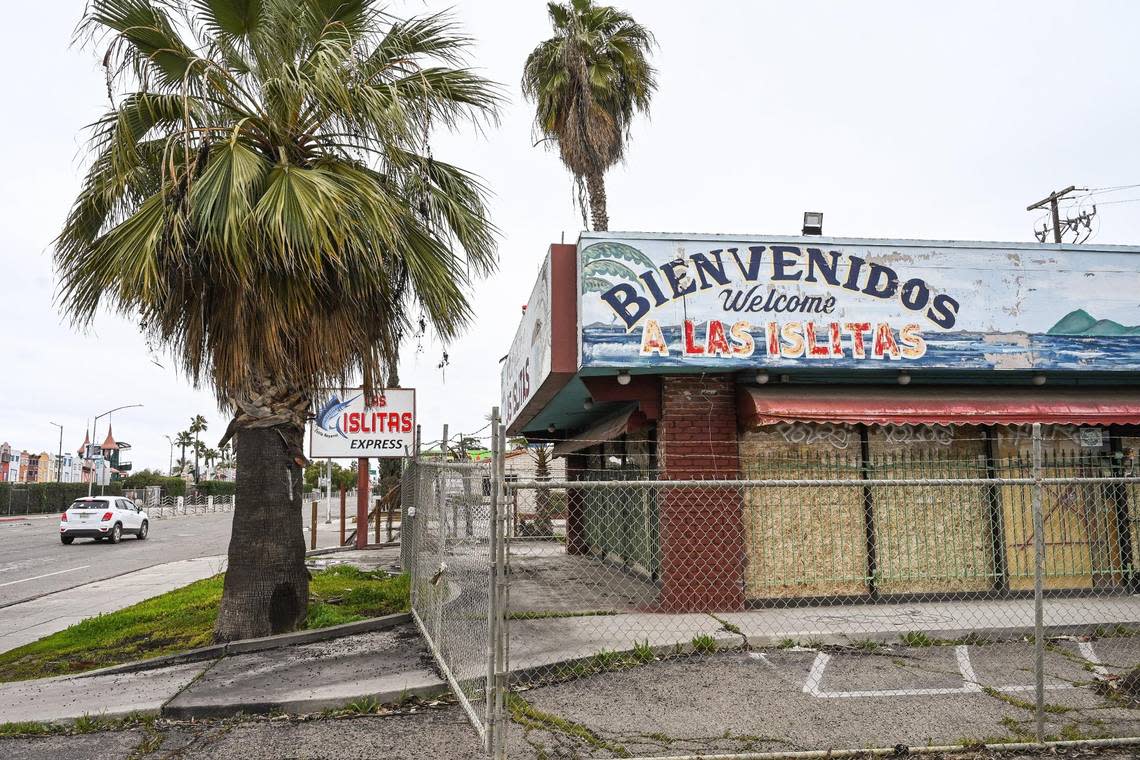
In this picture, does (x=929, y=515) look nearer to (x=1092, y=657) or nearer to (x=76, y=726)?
(x=1092, y=657)

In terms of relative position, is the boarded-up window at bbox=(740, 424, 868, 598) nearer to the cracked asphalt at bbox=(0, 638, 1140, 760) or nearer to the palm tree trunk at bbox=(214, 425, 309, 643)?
the cracked asphalt at bbox=(0, 638, 1140, 760)

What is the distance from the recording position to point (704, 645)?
304 inches

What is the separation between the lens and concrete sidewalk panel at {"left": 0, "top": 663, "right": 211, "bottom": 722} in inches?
233

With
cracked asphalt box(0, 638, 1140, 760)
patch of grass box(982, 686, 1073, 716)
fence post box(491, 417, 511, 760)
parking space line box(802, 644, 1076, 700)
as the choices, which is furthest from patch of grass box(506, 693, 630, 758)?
patch of grass box(982, 686, 1073, 716)

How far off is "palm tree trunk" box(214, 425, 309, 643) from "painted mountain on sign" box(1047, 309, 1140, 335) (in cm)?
898

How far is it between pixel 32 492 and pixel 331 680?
5811 cm

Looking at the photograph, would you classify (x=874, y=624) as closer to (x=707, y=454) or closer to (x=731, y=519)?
(x=731, y=519)

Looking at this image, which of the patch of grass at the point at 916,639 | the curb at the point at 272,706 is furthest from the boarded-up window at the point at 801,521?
the curb at the point at 272,706

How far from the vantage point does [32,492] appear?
53.9m

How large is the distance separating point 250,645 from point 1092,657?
7.72 m

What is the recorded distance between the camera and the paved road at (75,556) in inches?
614

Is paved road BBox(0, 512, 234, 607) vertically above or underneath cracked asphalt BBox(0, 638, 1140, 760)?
underneath

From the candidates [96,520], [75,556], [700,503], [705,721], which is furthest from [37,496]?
[705,721]

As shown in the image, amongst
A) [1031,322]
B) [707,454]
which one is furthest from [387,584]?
[1031,322]
